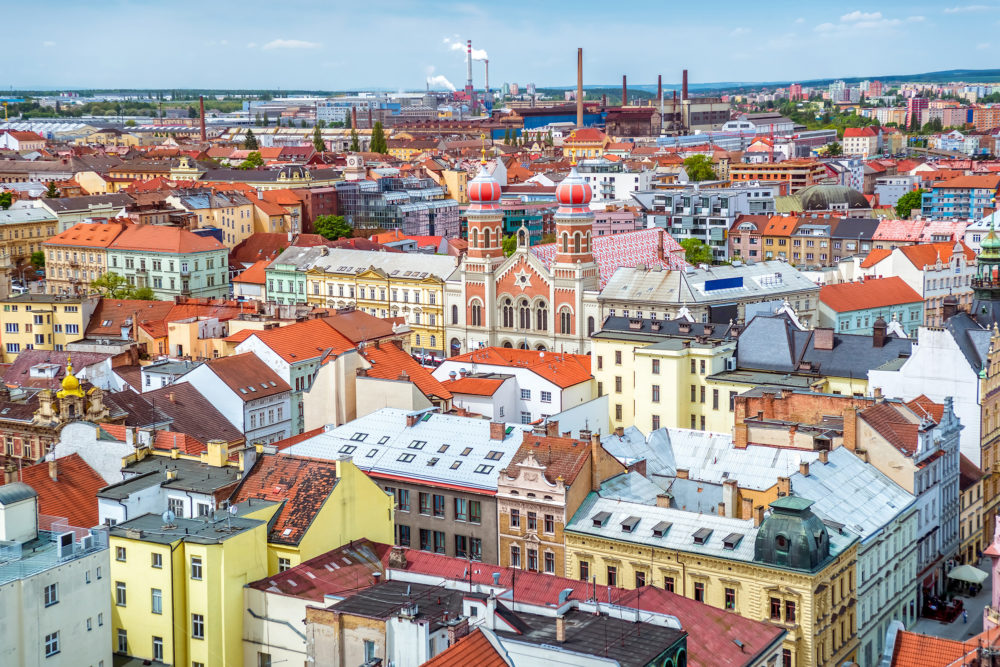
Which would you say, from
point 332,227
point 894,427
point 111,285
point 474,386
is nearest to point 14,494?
point 894,427

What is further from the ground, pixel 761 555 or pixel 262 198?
pixel 262 198

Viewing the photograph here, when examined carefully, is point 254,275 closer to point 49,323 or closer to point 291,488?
point 49,323

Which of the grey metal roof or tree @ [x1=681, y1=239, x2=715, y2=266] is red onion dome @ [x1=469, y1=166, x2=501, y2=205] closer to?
tree @ [x1=681, y1=239, x2=715, y2=266]

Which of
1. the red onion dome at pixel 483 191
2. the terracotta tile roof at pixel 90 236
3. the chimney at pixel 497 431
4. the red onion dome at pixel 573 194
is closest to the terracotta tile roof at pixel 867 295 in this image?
the red onion dome at pixel 573 194

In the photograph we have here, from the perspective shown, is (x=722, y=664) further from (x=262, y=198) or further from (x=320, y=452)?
(x=262, y=198)

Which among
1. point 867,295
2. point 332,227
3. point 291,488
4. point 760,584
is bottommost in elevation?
point 760,584

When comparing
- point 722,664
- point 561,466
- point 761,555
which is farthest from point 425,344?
point 722,664
